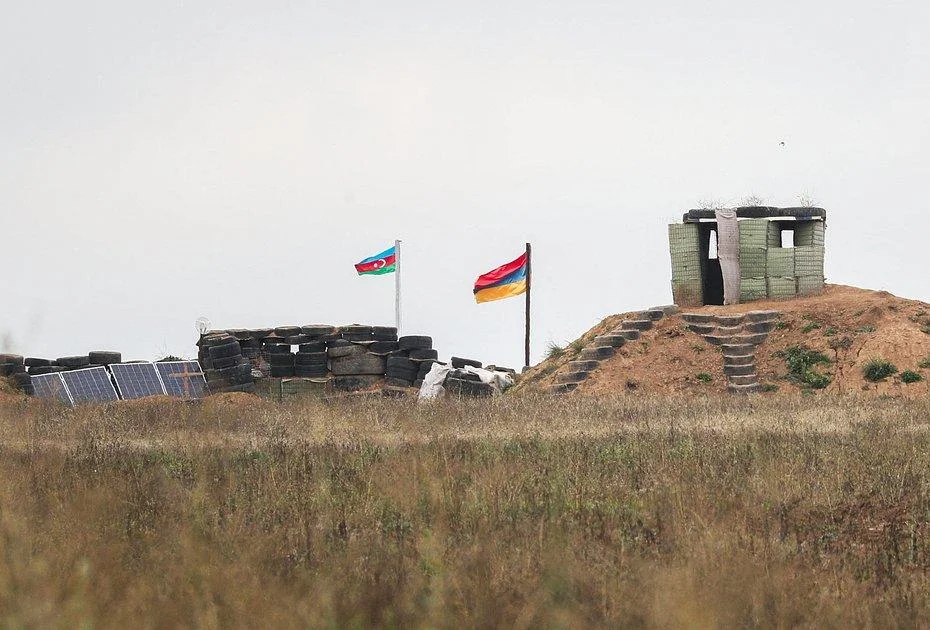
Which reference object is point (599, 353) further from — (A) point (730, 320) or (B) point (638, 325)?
(A) point (730, 320)

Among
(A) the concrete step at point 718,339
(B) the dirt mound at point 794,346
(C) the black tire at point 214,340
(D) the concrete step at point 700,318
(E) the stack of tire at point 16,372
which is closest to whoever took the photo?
(B) the dirt mound at point 794,346

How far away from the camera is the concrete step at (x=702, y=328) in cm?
2666

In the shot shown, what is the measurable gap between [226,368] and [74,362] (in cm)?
664

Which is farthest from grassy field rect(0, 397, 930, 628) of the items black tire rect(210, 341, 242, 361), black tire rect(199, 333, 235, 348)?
black tire rect(199, 333, 235, 348)

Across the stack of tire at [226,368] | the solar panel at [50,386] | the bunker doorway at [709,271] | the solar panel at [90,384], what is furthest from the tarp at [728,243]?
the solar panel at [50,386]

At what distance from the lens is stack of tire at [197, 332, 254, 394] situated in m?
29.3

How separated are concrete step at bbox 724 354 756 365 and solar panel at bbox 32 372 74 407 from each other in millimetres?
16144

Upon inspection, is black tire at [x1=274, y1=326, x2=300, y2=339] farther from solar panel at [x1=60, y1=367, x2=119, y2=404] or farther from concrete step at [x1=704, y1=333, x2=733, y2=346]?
concrete step at [x1=704, y1=333, x2=733, y2=346]

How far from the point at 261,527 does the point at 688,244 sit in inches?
864

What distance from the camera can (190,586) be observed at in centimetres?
632

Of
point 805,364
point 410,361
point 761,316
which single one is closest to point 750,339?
point 761,316

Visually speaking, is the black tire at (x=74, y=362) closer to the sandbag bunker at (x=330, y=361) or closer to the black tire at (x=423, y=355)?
the sandbag bunker at (x=330, y=361)

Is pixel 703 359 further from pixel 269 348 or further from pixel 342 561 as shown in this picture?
pixel 342 561

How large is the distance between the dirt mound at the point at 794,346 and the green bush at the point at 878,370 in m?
0.10
